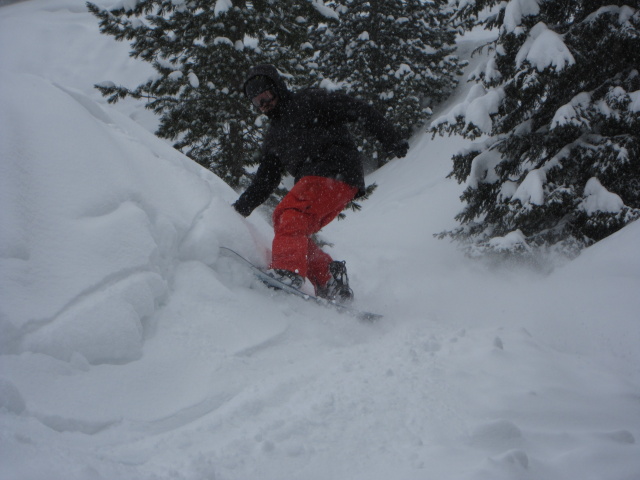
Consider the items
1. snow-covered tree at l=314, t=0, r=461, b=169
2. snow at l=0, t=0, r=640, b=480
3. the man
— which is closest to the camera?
snow at l=0, t=0, r=640, b=480

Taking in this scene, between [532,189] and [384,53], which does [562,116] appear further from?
[384,53]

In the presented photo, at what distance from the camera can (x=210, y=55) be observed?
7.53 meters

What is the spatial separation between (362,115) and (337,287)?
154cm

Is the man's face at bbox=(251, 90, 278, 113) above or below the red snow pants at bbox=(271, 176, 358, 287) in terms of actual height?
above

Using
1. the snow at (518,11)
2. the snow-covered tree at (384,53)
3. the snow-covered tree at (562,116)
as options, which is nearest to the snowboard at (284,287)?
the snow-covered tree at (562,116)

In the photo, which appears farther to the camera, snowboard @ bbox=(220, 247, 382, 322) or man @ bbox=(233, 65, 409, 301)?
man @ bbox=(233, 65, 409, 301)

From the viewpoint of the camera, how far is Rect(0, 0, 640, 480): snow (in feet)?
5.63

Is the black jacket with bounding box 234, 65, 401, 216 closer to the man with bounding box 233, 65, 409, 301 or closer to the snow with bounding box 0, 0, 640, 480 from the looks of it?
the man with bounding box 233, 65, 409, 301

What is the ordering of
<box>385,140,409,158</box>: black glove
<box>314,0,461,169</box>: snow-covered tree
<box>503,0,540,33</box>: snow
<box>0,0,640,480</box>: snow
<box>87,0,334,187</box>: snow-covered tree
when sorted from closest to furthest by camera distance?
<box>0,0,640,480</box>: snow
<box>385,140,409,158</box>: black glove
<box>503,0,540,33</box>: snow
<box>87,0,334,187</box>: snow-covered tree
<box>314,0,461,169</box>: snow-covered tree

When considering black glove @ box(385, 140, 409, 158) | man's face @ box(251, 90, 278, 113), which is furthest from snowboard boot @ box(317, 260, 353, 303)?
man's face @ box(251, 90, 278, 113)

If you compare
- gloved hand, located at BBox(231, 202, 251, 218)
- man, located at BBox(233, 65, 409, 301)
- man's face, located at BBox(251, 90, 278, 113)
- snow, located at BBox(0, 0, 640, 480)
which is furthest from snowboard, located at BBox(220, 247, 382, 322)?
man's face, located at BBox(251, 90, 278, 113)

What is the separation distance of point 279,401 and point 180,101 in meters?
6.80

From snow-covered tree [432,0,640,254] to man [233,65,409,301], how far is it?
6.49 feet

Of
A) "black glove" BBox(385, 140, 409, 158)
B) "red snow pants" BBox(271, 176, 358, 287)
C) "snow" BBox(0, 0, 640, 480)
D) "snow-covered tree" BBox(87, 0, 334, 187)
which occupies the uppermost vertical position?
"snow-covered tree" BBox(87, 0, 334, 187)
